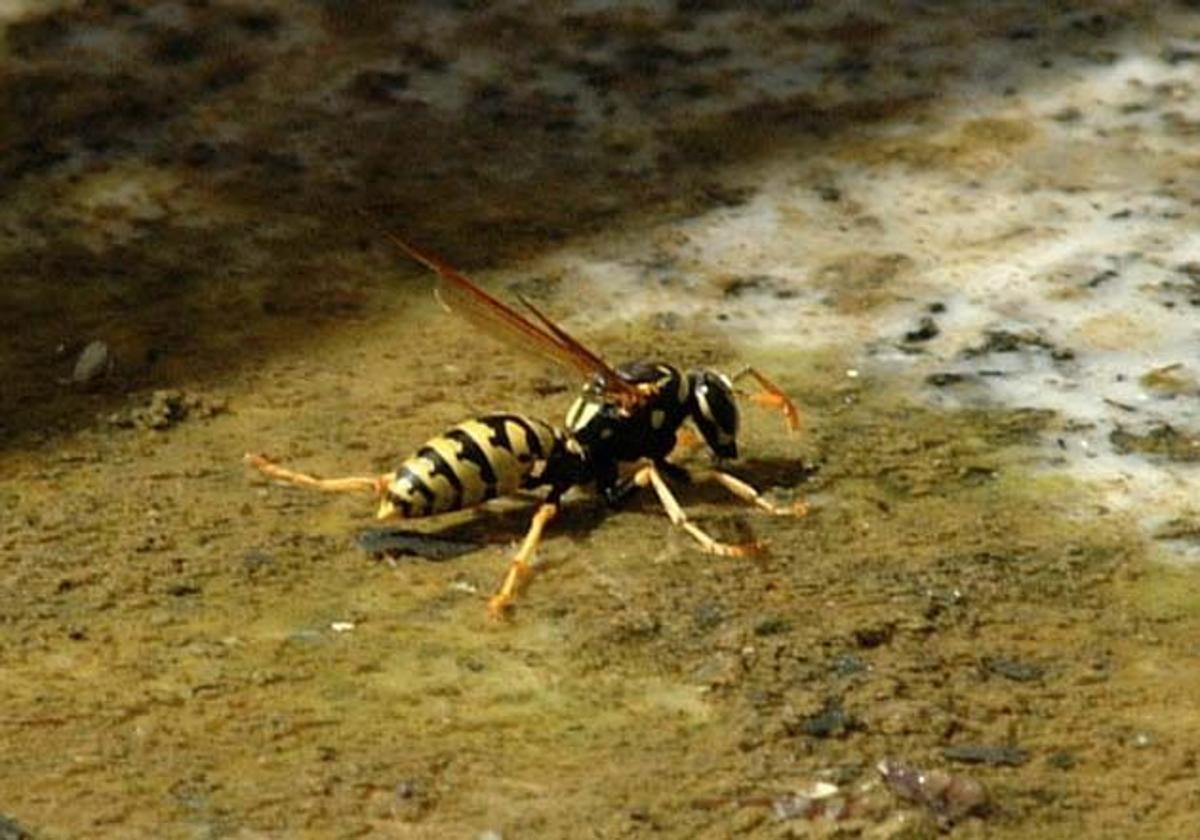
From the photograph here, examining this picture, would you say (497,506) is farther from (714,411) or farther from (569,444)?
(714,411)

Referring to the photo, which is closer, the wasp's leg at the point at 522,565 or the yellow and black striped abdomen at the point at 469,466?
the wasp's leg at the point at 522,565

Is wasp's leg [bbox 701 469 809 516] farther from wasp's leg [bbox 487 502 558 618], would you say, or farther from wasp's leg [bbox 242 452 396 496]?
wasp's leg [bbox 242 452 396 496]

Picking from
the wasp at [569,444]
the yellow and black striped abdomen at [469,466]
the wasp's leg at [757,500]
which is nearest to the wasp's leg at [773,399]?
the wasp at [569,444]

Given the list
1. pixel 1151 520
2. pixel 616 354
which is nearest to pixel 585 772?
pixel 1151 520

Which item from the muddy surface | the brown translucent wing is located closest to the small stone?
the muddy surface

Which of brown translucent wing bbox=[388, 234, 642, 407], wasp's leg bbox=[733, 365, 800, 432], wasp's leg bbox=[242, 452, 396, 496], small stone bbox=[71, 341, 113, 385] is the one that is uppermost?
brown translucent wing bbox=[388, 234, 642, 407]

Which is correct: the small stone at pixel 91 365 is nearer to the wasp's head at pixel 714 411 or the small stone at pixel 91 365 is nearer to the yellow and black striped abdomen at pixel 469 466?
the yellow and black striped abdomen at pixel 469 466

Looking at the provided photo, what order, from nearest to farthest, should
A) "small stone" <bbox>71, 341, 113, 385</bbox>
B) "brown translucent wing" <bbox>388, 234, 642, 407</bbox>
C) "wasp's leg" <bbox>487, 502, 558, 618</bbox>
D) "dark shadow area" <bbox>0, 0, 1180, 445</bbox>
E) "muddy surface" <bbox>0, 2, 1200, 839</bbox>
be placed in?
"muddy surface" <bbox>0, 2, 1200, 839</bbox>, "wasp's leg" <bbox>487, 502, 558, 618</bbox>, "brown translucent wing" <bbox>388, 234, 642, 407</bbox>, "small stone" <bbox>71, 341, 113, 385</bbox>, "dark shadow area" <bbox>0, 0, 1180, 445</bbox>
